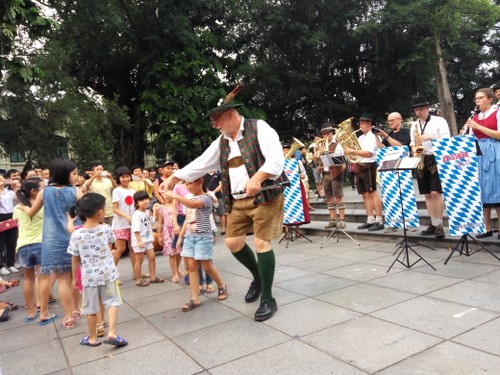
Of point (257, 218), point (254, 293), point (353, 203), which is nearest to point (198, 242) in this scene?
point (254, 293)

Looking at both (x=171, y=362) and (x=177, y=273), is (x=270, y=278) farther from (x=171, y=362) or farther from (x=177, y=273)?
(x=177, y=273)

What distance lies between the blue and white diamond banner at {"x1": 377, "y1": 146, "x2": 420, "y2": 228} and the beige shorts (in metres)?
3.22

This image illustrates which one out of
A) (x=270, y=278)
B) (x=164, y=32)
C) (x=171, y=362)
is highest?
(x=164, y=32)

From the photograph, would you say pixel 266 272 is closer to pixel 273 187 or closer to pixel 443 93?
pixel 273 187

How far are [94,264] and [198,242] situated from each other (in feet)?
4.05

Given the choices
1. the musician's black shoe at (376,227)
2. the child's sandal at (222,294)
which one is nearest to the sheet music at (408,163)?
the musician's black shoe at (376,227)

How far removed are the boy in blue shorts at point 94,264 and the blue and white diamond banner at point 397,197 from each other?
458 cm

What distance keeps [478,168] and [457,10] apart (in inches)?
701

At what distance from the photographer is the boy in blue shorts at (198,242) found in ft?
15.1

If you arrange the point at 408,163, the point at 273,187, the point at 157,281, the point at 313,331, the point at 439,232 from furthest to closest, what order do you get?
the point at 439,232
the point at 157,281
the point at 408,163
the point at 273,187
the point at 313,331

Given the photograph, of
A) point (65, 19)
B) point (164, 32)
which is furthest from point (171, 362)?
point (65, 19)

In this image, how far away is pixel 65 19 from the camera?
723 inches

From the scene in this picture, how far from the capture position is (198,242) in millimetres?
4695

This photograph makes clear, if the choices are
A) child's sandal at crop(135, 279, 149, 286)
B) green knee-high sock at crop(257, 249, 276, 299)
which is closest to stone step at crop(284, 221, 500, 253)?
green knee-high sock at crop(257, 249, 276, 299)
